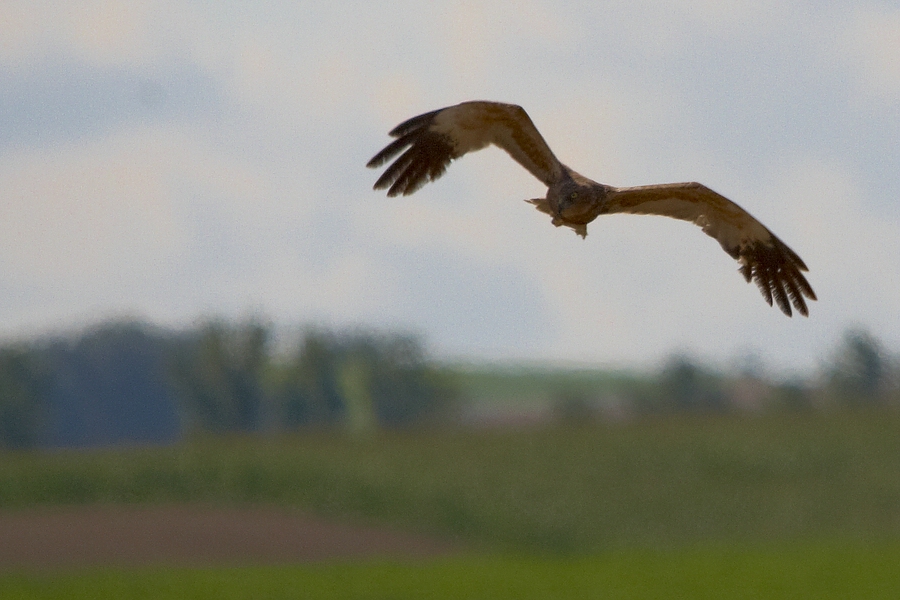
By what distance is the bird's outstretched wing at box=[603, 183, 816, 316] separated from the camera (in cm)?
791

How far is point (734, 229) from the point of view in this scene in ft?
28.2

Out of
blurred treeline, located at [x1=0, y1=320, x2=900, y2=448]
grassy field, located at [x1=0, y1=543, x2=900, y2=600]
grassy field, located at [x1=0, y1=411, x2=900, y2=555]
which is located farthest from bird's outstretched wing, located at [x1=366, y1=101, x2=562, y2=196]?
blurred treeline, located at [x1=0, y1=320, x2=900, y2=448]

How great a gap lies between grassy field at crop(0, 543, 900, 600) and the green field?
222 millimetres

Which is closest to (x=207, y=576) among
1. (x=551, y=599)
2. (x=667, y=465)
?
(x=551, y=599)

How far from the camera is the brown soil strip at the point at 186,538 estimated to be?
52.0 m

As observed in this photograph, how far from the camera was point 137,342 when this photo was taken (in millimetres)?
106250

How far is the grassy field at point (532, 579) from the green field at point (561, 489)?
22cm

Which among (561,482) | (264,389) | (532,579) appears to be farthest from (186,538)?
(264,389)

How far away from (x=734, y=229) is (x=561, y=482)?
52644mm

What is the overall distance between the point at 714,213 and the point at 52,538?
156 ft

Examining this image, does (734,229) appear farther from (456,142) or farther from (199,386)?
(199,386)

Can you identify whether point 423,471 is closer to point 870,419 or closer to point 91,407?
point 870,419

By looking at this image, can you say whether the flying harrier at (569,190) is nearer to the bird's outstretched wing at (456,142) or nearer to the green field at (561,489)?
the bird's outstretched wing at (456,142)

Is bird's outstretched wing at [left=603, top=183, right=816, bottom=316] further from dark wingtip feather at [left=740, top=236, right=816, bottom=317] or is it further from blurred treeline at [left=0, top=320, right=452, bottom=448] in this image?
blurred treeline at [left=0, top=320, right=452, bottom=448]
